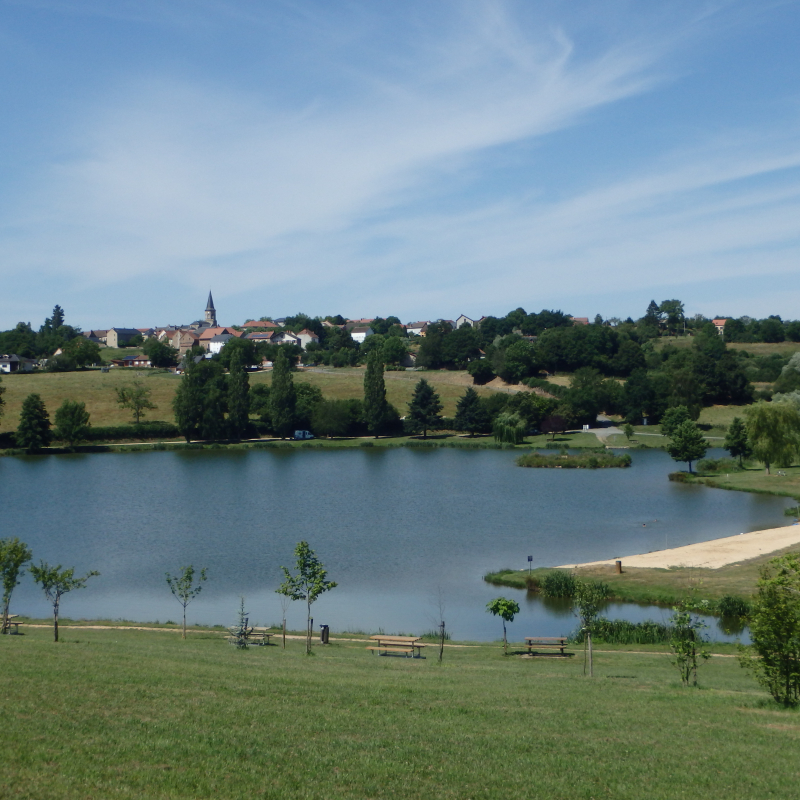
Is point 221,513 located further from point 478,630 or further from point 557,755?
point 557,755

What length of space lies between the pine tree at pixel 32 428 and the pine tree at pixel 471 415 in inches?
1764

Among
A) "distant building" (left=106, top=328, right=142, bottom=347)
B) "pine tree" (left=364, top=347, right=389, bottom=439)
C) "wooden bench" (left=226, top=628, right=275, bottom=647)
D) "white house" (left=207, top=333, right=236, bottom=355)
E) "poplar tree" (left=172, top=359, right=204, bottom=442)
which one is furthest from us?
"distant building" (left=106, top=328, right=142, bottom=347)

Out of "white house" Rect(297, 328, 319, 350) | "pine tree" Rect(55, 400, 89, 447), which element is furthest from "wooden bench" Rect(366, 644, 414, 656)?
"white house" Rect(297, 328, 319, 350)

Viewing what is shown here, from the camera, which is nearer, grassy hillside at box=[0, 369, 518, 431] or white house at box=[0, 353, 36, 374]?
grassy hillside at box=[0, 369, 518, 431]

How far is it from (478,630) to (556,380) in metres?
93.7

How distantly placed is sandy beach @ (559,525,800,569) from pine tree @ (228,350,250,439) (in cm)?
5917

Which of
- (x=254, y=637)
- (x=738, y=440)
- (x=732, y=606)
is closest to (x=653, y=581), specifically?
(x=732, y=606)

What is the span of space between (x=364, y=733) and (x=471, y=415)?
83.4m

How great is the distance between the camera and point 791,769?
32.8 feet

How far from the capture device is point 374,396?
9138cm

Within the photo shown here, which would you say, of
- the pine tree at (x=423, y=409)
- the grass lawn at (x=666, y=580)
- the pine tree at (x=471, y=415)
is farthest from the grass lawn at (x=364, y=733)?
the pine tree at (x=471, y=415)

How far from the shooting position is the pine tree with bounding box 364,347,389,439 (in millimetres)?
90875

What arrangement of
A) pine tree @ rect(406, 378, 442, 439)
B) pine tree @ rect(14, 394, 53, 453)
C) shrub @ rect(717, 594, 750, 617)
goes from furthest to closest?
pine tree @ rect(406, 378, 442, 439)
pine tree @ rect(14, 394, 53, 453)
shrub @ rect(717, 594, 750, 617)

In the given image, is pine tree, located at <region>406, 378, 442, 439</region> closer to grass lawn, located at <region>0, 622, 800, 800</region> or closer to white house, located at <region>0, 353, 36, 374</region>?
white house, located at <region>0, 353, 36, 374</region>
